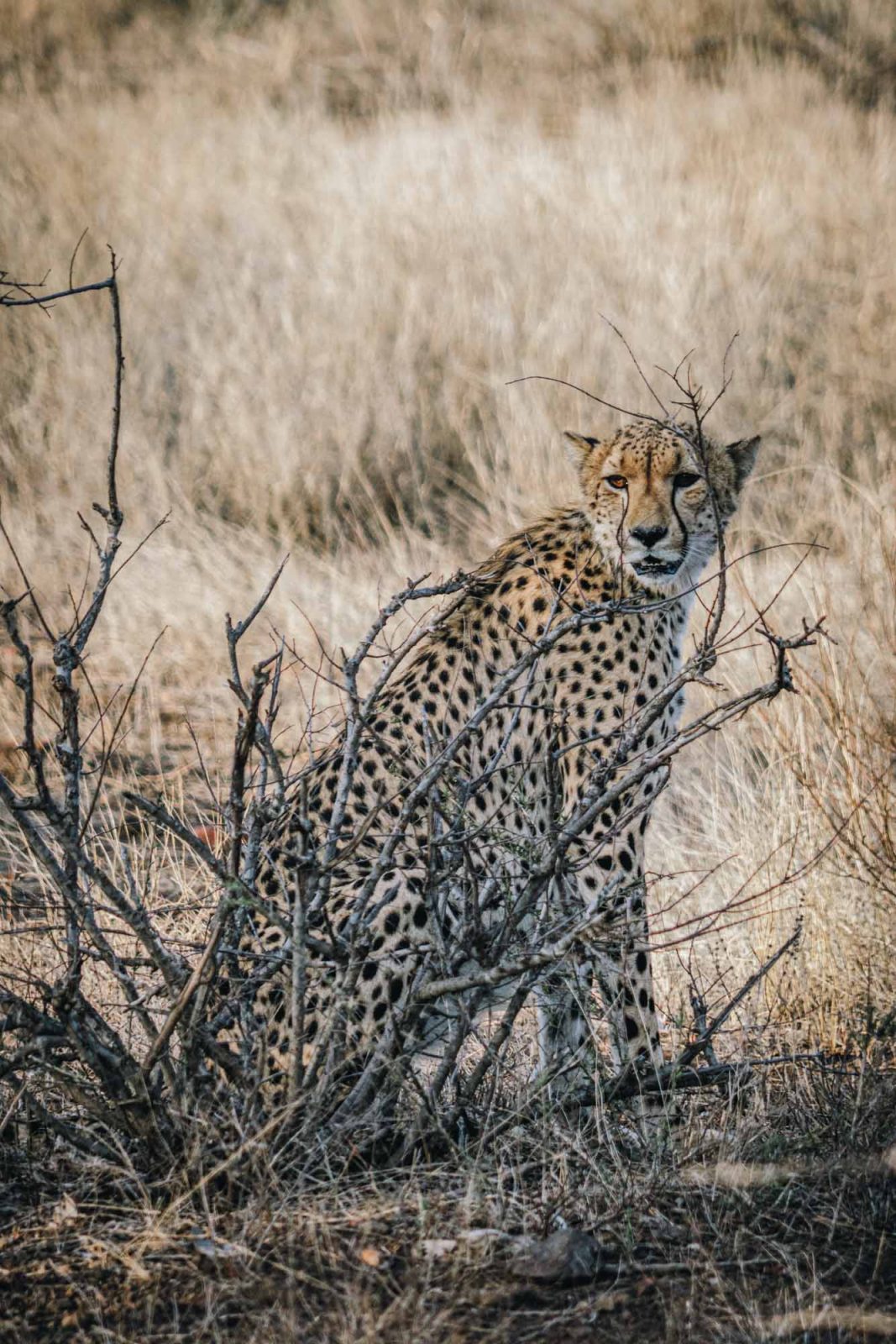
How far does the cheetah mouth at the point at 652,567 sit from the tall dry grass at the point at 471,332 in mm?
362

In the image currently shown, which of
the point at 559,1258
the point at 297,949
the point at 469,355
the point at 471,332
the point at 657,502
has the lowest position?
the point at 559,1258

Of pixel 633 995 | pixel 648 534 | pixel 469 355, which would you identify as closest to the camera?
pixel 633 995

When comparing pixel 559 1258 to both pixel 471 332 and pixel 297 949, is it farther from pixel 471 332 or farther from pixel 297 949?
pixel 471 332

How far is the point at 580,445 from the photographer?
3.67 metres

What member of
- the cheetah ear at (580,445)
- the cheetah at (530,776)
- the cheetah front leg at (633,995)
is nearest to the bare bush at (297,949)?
the cheetah at (530,776)

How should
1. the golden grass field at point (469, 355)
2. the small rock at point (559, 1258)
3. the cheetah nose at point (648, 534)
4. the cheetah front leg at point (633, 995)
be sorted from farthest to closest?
the golden grass field at point (469, 355), the cheetah nose at point (648, 534), the cheetah front leg at point (633, 995), the small rock at point (559, 1258)

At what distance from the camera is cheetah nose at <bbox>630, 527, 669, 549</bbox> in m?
3.35

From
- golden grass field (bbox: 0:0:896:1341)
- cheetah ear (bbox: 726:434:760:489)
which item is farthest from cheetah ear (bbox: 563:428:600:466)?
golden grass field (bbox: 0:0:896:1341)

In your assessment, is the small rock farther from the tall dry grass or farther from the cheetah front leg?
the tall dry grass

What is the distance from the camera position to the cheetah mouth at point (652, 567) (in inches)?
133

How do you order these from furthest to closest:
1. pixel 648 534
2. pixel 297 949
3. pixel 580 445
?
1. pixel 580 445
2. pixel 648 534
3. pixel 297 949

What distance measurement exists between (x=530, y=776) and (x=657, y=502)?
26.6 inches

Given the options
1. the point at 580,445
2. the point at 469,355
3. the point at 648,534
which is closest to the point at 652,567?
the point at 648,534

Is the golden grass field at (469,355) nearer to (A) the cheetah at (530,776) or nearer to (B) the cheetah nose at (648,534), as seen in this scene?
(A) the cheetah at (530,776)
